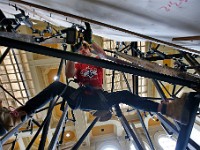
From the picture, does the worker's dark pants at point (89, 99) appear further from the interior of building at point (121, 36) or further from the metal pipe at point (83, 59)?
the metal pipe at point (83, 59)

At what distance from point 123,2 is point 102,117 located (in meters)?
2.14

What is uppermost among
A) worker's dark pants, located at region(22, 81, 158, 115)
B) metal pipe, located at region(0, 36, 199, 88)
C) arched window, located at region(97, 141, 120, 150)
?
metal pipe, located at region(0, 36, 199, 88)

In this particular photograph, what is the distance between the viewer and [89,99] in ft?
9.51

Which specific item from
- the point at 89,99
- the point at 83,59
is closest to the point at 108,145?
the point at 89,99

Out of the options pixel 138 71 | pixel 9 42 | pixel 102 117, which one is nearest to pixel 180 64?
pixel 102 117

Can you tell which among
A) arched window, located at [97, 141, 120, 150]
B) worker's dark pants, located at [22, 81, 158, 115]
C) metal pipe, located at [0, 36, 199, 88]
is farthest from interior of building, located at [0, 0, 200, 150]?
arched window, located at [97, 141, 120, 150]

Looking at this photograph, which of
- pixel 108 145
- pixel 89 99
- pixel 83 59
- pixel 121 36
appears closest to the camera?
pixel 83 59

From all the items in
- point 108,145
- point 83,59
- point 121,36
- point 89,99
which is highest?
point 121,36

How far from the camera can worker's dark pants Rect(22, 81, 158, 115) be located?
2.73 meters

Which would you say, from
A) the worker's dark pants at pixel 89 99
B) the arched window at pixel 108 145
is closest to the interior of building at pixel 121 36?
the worker's dark pants at pixel 89 99

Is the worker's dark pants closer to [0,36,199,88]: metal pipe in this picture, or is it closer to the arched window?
[0,36,199,88]: metal pipe

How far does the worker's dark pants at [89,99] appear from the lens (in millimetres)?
2727

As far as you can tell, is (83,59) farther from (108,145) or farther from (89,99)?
(108,145)

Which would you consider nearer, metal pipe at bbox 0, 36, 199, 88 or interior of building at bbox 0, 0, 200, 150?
metal pipe at bbox 0, 36, 199, 88
